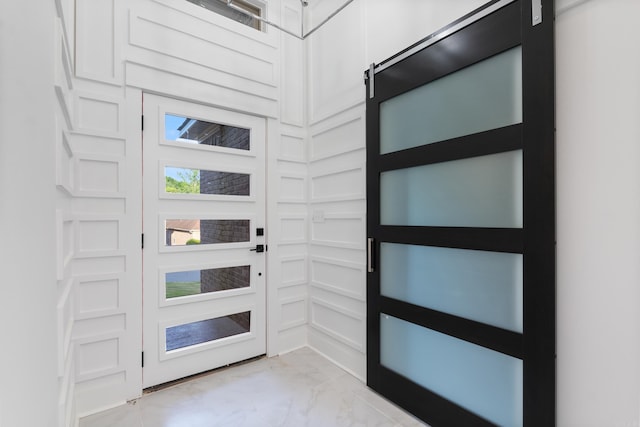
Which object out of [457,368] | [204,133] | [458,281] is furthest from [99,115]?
[457,368]

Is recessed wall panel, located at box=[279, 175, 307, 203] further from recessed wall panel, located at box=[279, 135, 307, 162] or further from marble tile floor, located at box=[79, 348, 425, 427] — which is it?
marble tile floor, located at box=[79, 348, 425, 427]

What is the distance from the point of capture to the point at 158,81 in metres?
2.35

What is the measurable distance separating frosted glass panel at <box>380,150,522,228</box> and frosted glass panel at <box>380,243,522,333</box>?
19 centimetres

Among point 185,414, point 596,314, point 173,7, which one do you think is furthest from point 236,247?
point 596,314

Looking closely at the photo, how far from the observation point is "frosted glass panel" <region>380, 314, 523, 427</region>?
1585mm

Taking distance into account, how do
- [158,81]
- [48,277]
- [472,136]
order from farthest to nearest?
[158,81] < [472,136] < [48,277]

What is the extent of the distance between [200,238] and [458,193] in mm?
2053

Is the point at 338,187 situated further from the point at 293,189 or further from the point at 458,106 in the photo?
the point at 458,106

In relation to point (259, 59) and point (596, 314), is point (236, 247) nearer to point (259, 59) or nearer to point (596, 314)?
point (259, 59)

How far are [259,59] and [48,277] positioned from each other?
250cm

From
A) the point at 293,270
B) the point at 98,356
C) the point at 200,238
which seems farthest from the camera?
the point at 293,270

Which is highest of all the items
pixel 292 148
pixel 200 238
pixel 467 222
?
pixel 292 148

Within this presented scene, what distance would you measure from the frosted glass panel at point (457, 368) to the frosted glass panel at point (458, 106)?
1.27m

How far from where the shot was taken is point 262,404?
2145mm
